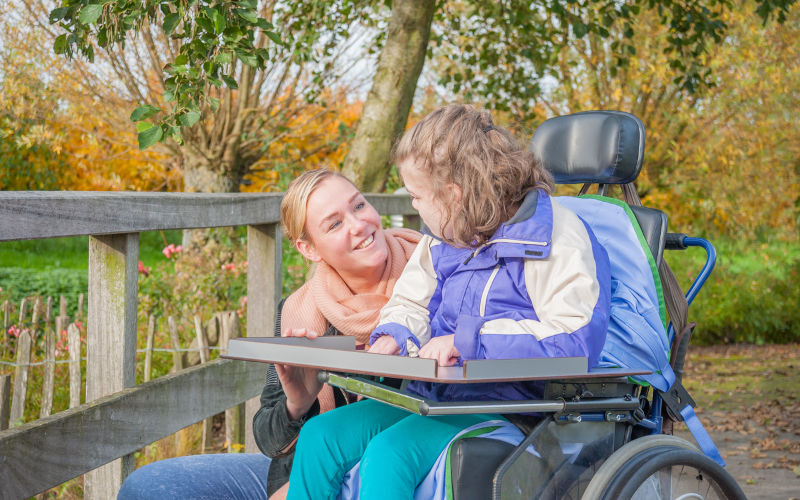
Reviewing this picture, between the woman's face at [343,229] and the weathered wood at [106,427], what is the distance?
2.07 feet

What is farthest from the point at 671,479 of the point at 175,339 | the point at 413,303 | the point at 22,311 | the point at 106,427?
the point at 22,311

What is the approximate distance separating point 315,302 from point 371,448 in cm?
58

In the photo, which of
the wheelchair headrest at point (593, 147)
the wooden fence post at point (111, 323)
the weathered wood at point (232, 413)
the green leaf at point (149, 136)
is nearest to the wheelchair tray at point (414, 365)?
the wooden fence post at point (111, 323)

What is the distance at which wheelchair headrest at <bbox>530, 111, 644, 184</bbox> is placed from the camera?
229 cm

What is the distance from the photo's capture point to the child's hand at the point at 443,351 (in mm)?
1753

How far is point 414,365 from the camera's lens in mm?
1431

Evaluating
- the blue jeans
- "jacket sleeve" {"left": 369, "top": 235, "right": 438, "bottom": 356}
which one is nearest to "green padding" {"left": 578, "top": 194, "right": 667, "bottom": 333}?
"jacket sleeve" {"left": 369, "top": 235, "right": 438, "bottom": 356}

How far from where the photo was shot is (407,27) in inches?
200

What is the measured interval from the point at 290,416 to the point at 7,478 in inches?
24.1

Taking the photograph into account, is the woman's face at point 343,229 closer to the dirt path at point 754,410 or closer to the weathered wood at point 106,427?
the weathered wood at point 106,427

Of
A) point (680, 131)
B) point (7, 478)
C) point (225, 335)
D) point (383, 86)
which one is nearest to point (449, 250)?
point (7, 478)

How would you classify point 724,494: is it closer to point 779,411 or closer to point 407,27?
point 407,27

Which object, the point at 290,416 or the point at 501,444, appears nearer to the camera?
the point at 501,444

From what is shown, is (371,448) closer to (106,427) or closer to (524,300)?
(524,300)
